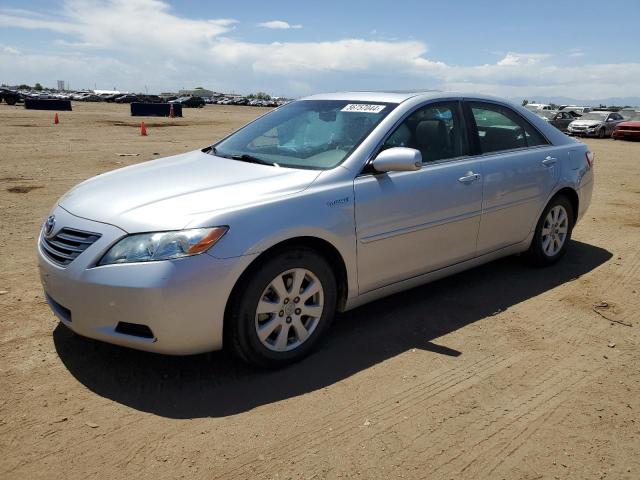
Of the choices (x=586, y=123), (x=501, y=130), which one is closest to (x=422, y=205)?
(x=501, y=130)

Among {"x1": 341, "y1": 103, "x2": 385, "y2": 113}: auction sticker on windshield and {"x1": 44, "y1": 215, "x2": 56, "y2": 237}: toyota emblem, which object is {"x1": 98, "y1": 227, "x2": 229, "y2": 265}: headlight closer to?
{"x1": 44, "y1": 215, "x2": 56, "y2": 237}: toyota emblem

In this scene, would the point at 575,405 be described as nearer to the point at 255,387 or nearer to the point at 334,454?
the point at 334,454

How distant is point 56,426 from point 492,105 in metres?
4.03

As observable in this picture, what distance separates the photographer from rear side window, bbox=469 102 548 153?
15.0 ft

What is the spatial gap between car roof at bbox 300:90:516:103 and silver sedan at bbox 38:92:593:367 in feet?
0.09

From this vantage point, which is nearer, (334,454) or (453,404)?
(334,454)

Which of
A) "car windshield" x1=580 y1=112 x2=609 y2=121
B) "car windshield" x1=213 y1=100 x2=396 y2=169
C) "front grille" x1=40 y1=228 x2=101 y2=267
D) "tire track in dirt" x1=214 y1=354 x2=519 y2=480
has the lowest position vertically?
"tire track in dirt" x1=214 y1=354 x2=519 y2=480

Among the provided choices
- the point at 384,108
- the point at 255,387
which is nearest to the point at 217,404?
the point at 255,387

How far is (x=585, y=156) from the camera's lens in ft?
18.2

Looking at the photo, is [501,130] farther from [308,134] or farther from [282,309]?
[282,309]

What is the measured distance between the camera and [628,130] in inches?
974

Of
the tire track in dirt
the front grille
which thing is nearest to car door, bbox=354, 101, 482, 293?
the tire track in dirt

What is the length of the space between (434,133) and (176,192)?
2.02m

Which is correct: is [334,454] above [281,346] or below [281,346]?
below
